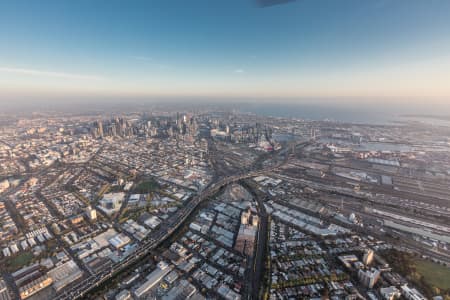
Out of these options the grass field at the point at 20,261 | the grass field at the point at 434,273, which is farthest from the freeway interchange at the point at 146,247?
the grass field at the point at 434,273

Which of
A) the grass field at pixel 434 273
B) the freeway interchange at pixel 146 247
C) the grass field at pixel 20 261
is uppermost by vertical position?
the grass field at pixel 434 273

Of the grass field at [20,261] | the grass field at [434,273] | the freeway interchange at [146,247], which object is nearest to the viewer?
the freeway interchange at [146,247]

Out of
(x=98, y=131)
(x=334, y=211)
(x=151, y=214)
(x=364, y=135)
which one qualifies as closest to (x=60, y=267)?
(x=151, y=214)

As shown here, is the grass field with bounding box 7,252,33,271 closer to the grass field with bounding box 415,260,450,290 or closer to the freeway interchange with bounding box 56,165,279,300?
the freeway interchange with bounding box 56,165,279,300

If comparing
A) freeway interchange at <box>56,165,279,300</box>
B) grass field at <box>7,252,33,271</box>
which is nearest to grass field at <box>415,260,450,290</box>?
freeway interchange at <box>56,165,279,300</box>

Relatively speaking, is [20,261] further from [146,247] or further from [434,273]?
[434,273]

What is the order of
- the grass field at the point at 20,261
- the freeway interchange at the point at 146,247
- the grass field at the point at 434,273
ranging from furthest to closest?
the grass field at the point at 20,261 → the grass field at the point at 434,273 → the freeway interchange at the point at 146,247

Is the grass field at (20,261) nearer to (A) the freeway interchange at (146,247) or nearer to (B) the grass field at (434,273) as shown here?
(A) the freeway interchange at (146,247)
